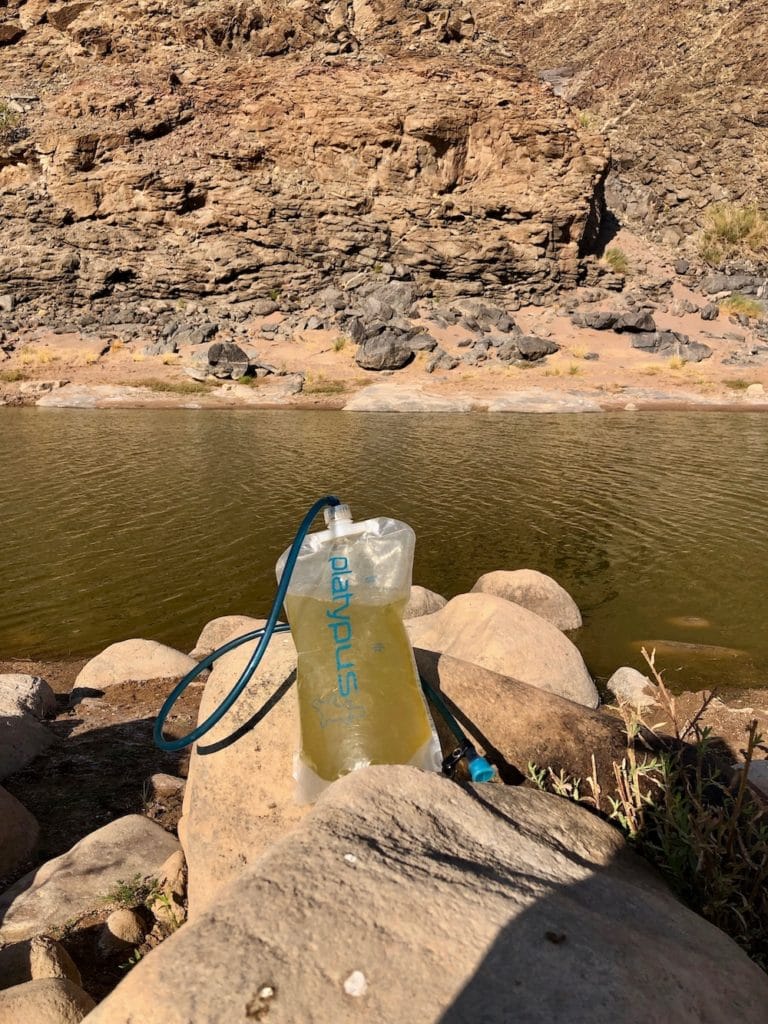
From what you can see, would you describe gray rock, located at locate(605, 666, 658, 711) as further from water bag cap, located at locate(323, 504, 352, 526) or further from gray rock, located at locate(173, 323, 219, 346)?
gray rock, located at locate(173, 323, 219, 346)

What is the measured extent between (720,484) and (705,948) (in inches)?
627

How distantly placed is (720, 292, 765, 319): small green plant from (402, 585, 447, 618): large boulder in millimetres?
41947

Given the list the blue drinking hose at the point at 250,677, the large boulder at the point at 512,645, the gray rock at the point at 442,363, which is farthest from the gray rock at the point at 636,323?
the blue drinking hose at the point at 250,677

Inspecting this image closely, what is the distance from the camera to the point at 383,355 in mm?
34938

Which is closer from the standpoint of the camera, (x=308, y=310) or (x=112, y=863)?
(x=112, y=863)

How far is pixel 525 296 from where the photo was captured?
43.7 metres

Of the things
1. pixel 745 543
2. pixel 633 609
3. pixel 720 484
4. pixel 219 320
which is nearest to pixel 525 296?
pixel 219 320

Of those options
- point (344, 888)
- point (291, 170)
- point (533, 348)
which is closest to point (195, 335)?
point (291, 170)

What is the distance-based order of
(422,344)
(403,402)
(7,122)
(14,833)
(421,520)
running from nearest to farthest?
1. (14,833)
2. (421,520)
3. (403,402)
4. (422,344)
5. (7,122)

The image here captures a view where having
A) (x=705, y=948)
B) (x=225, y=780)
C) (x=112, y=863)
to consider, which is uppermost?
(x=705, y=948)

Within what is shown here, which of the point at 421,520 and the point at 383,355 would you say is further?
the point at 383,355

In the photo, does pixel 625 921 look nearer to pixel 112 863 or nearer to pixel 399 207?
pixel 112 863

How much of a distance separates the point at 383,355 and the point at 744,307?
24.9 m

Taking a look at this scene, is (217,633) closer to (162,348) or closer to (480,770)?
(480,770)
